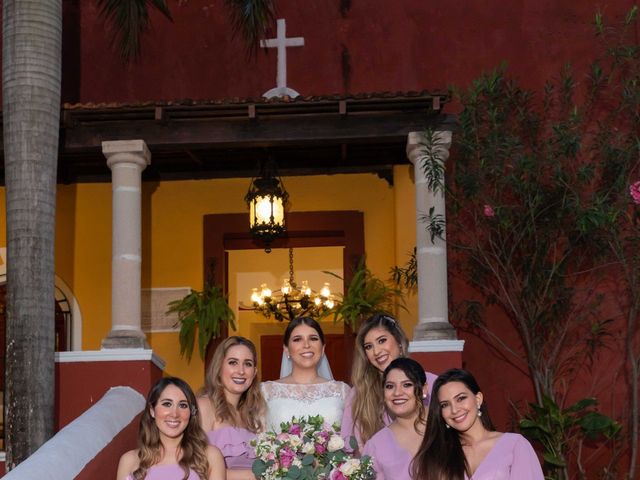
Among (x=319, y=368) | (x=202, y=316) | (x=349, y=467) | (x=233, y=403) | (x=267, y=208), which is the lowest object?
(x=349, y=467)

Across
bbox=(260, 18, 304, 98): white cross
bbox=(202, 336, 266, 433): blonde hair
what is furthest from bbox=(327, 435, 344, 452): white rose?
bbox=(260, 18, 304, 98): white cross

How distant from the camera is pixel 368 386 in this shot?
272 inches

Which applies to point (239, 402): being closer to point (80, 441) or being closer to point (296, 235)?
point (80, 441)

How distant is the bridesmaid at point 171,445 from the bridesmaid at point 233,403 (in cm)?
33

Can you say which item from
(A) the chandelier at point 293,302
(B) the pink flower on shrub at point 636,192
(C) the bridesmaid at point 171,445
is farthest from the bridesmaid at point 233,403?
(A) the chandelier at point 293,302

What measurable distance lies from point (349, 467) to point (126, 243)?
5371 mm

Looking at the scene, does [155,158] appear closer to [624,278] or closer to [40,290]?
[40,290]

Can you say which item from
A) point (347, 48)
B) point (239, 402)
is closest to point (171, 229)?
point (347, 48)

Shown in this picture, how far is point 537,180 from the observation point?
11.2 m

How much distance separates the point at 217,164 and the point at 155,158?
0.73 meters

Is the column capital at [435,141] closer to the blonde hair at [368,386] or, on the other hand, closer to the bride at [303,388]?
the bride at [303,388]

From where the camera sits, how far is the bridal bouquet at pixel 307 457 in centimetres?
582

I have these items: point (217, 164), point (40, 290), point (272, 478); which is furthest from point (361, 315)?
point (272, 478)

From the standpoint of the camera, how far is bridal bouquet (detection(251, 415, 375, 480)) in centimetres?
582
